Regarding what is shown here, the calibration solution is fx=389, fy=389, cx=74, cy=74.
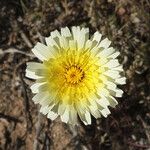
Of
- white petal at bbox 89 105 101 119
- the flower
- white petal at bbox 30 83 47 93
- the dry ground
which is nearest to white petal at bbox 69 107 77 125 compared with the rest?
the flower

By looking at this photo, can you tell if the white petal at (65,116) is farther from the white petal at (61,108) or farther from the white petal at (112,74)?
the white petal at (112,74)

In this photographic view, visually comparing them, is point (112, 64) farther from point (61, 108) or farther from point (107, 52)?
point (61, 108)

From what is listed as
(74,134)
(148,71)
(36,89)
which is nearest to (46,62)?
(36,89)

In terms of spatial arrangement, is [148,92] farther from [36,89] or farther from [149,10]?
[36,89]

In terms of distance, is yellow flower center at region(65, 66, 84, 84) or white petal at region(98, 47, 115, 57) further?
yellow flower center at region(65, 66, 84, 84)

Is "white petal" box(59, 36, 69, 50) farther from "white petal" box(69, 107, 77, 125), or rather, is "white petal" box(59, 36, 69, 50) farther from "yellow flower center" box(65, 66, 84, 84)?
"white petal" box(69, 107, 77, 125)

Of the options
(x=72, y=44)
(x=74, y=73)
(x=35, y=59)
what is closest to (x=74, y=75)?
(x=74, y=73)

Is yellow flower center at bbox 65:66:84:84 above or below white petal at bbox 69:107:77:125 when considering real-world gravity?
above
